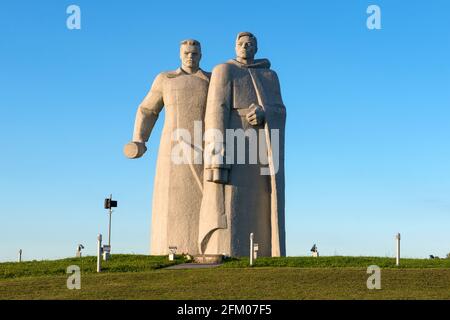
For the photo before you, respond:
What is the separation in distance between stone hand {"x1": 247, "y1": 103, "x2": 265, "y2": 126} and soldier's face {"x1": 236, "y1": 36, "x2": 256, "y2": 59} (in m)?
1.82

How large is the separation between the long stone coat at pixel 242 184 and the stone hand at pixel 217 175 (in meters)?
0.13

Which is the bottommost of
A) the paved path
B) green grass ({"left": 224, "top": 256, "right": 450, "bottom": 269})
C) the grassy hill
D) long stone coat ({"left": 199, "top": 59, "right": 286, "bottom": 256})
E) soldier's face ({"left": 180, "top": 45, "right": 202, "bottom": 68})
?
the grassy hill

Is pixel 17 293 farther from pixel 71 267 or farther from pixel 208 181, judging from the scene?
pixel 208 181

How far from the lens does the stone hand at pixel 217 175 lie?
2925cm

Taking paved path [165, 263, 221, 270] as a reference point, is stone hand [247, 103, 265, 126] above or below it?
above

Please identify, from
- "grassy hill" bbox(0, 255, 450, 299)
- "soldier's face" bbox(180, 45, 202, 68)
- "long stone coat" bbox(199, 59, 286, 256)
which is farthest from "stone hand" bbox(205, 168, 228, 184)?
"soldier's face" bbox(180, 45, 202, 68)

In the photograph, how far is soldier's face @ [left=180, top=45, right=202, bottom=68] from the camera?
3133cm

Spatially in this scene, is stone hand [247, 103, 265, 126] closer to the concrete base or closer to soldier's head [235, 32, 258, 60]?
soldier's head [235, 32, 258, 60]

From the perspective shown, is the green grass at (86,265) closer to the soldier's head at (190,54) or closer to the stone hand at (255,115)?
the stone hand at (255,115)

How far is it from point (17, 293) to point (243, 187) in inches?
424

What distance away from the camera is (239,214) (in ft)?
97.0

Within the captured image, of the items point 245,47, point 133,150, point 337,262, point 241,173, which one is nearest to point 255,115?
point 241,173
